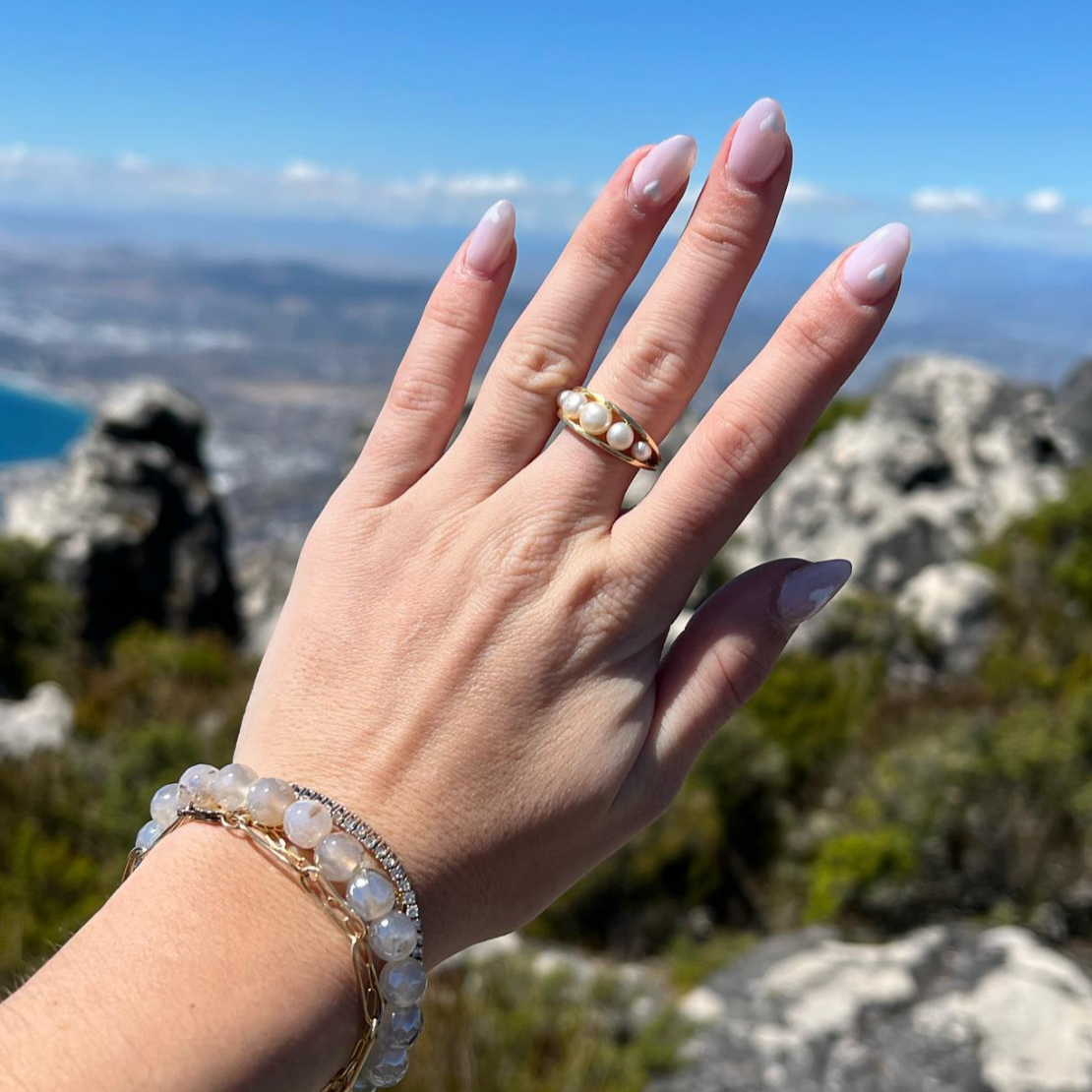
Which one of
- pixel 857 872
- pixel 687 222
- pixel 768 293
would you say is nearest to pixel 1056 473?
pixel 857 872

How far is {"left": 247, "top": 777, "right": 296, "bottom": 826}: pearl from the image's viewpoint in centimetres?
123

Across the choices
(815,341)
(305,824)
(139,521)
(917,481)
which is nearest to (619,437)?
(815,341)

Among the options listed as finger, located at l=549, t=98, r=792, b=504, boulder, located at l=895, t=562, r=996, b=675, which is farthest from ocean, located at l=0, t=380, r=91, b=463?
finger, located at l=549, t=98, r=792, b=504

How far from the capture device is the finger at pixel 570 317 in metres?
1.65

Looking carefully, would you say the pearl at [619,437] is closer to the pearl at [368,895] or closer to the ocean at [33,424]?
the pearl at [368,895]

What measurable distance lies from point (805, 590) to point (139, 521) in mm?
19477

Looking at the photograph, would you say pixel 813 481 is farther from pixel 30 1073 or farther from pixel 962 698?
pixel 30 1073

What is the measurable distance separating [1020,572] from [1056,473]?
7.13 m

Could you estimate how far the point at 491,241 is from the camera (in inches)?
70.5

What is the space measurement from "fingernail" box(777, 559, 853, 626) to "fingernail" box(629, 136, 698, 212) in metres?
0.70

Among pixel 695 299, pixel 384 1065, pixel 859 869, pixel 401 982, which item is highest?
pixel 695 299

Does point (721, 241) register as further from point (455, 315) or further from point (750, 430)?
point (455, 315)

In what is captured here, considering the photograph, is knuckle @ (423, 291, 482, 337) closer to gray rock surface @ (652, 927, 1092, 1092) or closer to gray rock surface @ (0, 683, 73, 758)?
gray rock surface @ (652, 927, 1092, 1092)

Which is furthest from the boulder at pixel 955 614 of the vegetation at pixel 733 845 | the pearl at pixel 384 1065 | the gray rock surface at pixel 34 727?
the pearl at pixel 384 1065
